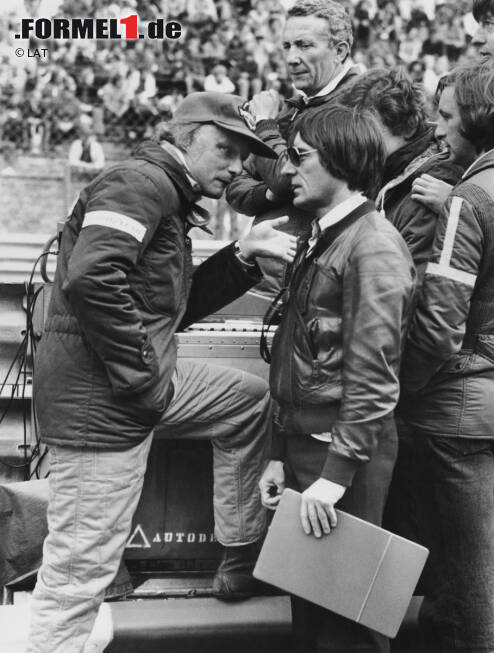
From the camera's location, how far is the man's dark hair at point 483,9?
378 centimetres

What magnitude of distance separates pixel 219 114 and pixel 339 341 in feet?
2.71

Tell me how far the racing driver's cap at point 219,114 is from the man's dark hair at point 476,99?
2.01ft

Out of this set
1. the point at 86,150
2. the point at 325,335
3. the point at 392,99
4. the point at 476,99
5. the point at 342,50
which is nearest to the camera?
the point at 325,335

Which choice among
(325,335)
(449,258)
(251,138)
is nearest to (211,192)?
(251,138)

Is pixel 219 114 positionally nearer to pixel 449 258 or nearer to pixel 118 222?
pixel 118 222

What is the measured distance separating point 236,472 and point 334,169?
1.20 m

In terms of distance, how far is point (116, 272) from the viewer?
2486mm

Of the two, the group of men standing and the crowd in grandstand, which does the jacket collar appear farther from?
the crowd in grandstand

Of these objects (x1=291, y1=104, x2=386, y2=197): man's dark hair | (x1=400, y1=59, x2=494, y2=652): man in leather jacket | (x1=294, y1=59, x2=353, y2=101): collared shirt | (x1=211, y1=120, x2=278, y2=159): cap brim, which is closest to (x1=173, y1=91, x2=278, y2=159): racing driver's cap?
(x1=211, y1=120, x2=278, y2=159): cap brim

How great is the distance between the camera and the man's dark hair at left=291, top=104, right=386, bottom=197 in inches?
97.4

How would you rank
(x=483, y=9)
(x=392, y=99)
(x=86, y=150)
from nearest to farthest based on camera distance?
(x=392, y=99), (x=483, y=9), (x=86, y=150)

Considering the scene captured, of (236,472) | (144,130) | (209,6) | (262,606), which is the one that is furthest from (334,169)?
(209,6)

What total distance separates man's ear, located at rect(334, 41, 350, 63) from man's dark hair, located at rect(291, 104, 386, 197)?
1.16 meters

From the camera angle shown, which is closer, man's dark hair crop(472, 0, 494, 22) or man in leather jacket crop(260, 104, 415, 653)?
man in leather jacket crop(260, 104, 415, 653)
